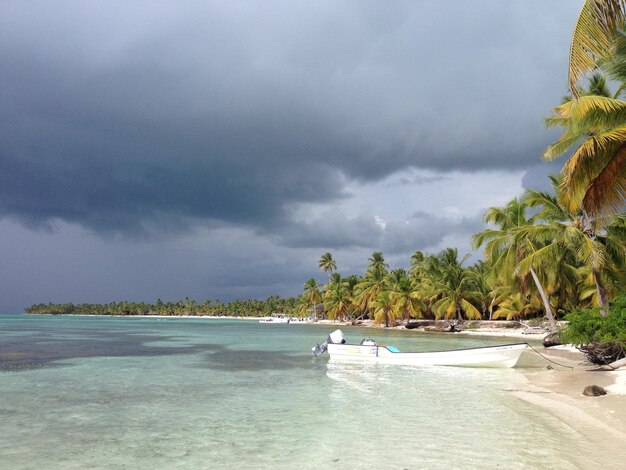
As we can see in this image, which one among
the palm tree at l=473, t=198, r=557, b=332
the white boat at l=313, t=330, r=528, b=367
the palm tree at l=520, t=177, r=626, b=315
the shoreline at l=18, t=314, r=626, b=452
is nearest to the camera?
the shoreline at l=18, t=314, r=626, b=452

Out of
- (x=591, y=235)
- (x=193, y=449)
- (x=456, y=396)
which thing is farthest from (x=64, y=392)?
(x=591, y=235)

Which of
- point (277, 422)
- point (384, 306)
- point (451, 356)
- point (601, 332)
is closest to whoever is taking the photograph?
point (277, 422)

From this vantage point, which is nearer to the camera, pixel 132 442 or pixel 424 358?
pixel 132 442

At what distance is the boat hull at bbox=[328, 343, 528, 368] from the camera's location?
65.1ft

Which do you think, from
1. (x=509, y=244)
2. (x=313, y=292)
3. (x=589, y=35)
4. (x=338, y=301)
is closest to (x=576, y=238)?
(x=509, y=244)

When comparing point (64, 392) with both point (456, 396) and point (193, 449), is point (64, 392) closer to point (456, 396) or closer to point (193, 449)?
point (193, 449)

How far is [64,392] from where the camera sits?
15.0 m

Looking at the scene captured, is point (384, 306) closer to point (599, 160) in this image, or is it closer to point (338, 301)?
point (338, 301)

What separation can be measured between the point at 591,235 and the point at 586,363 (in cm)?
Answer: 951

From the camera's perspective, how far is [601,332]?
15648mm

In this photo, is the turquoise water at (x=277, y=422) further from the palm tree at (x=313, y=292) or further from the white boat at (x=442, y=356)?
the palm tree at (x=313, y=292)

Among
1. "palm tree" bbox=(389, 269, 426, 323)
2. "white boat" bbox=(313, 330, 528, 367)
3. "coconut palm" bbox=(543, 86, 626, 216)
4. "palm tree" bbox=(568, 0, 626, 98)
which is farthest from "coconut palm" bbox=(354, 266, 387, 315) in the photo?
"palm tree" bbox=(568, 0, 626, 98)

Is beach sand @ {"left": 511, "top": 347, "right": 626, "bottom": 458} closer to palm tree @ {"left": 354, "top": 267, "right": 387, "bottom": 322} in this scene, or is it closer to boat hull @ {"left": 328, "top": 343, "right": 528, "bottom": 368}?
boat hull @ {"left": 328, "top": 343, "right": 528, "bottom": 368}

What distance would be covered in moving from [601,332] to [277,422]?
11.8 m
